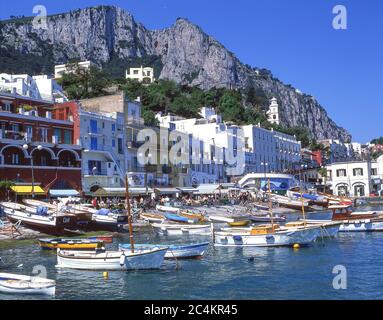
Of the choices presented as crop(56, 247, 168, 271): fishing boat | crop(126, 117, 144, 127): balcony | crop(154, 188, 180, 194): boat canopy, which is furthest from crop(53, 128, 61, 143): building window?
crop(56, 247, 168, 271): fishing boat

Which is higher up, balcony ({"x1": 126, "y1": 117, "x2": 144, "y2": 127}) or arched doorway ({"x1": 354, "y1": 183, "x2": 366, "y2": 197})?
balcony ({"x1": 126, "y1": 117, "x2": 144, "y2": 127})

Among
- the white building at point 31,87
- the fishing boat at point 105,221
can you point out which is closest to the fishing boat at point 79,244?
the fishing boat at point 105,221

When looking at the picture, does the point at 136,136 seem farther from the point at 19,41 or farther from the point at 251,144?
the point at 19,41

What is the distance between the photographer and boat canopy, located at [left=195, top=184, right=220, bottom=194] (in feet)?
264

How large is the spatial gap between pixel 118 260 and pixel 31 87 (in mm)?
50376

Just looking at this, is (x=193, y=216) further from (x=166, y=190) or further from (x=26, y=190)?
(x=26, y=190)

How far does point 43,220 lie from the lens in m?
41.0

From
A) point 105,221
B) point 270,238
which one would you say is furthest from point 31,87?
point 270,238

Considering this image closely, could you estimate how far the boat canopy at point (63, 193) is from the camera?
5528 cm

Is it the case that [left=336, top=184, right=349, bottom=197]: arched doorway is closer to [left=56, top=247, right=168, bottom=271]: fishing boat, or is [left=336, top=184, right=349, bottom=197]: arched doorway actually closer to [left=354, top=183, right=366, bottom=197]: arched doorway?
[left=354, top=183, right=366, bottom=197]: arched doorway

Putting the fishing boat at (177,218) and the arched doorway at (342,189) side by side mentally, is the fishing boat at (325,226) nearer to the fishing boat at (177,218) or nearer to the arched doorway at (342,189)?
the fishing boat at (177,218)

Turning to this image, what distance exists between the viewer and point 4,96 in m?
55.8

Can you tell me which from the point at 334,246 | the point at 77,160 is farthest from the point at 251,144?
the point at 334,246

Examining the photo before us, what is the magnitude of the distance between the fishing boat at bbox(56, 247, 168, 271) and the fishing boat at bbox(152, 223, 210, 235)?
788 inches
